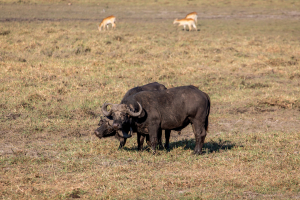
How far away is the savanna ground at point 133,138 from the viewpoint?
19.2 feet

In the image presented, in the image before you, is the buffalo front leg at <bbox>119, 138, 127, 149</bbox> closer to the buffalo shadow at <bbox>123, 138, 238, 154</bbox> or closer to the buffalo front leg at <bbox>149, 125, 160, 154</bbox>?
the buffalo shadow at <bbox>123, 138, 238, 154</bbox>

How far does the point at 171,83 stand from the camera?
13.1 meters

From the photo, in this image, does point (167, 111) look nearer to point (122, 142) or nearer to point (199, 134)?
point (199, 134)

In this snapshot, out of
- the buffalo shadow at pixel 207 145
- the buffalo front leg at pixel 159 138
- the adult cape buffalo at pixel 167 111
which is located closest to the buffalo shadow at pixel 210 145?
the buffalo shadow at pixel 207 145

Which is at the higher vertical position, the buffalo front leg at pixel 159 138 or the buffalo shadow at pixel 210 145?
the buffalo front leg at pixel 159 138

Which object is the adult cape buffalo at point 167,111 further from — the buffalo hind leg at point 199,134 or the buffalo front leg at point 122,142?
the buffalo front leg at point 122,142

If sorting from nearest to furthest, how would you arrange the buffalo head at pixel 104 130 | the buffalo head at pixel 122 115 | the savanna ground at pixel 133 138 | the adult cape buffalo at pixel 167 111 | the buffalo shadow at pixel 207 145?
1. the savanna ground at pixel 133 138
2. the buffalo head at pixel 122 115
3. the adult cape buffalo at pixel 167 111
4. the buffalo head at pixel 104 130
5. the buffalo shadow at pixel 207 145

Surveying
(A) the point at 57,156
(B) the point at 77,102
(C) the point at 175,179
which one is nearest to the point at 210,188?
(C) the point at 175,179

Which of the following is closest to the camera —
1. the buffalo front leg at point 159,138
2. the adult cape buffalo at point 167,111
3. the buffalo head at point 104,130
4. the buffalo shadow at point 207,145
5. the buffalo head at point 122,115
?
the buffalo head at point 122,115

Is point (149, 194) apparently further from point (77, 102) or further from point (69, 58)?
point (69, 58)

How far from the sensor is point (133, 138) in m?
8.74

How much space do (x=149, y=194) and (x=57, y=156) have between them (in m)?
2.37

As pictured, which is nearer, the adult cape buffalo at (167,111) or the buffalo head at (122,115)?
the buffalo head at (122,115)

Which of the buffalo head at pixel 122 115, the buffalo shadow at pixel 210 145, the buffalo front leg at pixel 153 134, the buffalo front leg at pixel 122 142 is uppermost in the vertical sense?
the buffalo head at pixel 122 115
